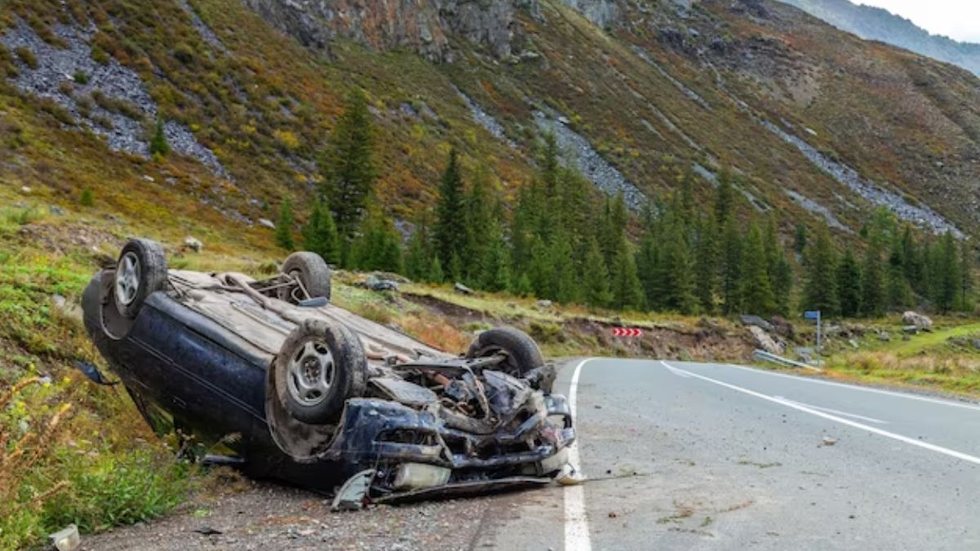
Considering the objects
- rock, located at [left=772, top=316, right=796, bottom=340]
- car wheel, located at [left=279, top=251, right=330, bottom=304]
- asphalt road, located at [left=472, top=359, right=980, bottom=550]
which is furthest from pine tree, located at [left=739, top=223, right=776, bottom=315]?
car wheel, located at [left=279, top=251, right=330, bottom=304]

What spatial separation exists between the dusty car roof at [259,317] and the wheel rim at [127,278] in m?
0.29

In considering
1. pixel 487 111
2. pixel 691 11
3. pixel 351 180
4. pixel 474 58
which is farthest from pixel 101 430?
pixel 691 11

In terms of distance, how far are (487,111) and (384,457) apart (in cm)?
8391

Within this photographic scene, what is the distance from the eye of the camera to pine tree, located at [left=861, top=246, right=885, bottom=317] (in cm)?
7156

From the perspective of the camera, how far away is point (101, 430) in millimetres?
6723

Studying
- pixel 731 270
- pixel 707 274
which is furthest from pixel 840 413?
pixel 731 270

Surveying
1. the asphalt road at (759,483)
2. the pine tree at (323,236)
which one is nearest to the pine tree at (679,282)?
the pine tree at (323,236)

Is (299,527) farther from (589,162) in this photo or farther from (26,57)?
(589,162)

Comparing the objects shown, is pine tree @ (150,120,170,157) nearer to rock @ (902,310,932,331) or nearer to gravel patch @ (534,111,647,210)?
gravel patch @ (534,111,647,210)

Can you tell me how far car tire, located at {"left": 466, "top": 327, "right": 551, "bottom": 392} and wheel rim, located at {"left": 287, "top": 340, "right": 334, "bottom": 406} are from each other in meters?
1.91

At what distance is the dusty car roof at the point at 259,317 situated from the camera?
20.4 feet

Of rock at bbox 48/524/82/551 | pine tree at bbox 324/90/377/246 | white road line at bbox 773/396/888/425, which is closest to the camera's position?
rock at bbox 48/524/82/551

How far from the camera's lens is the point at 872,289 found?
237 feet

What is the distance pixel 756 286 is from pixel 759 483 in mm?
60977
